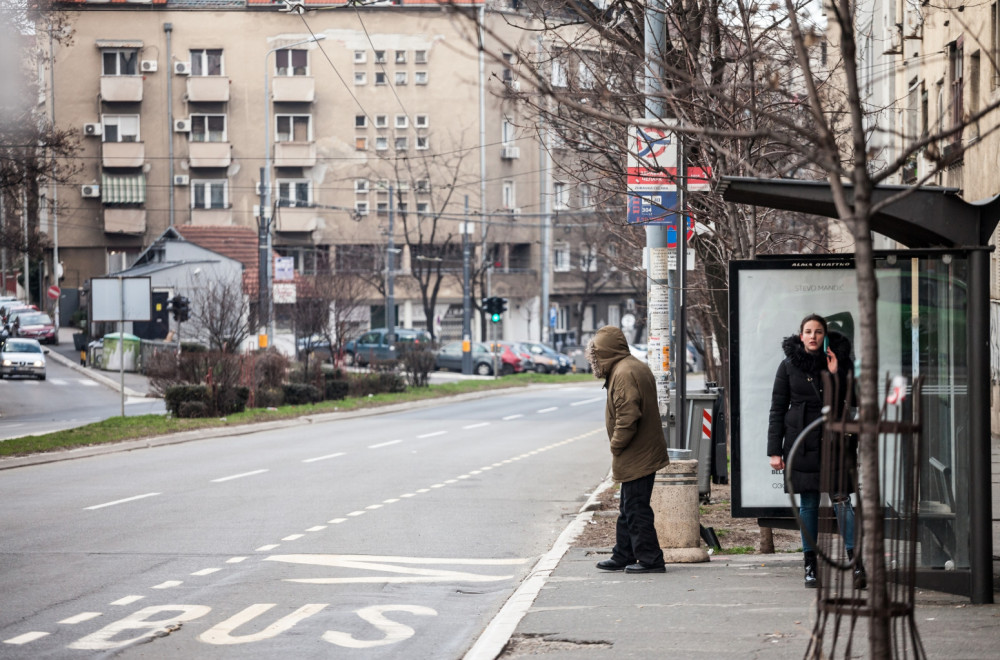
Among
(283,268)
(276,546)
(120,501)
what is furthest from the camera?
(283,268)

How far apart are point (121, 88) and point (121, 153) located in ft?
10.9

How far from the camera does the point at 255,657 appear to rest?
7293 millimetres

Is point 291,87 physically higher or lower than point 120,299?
higher

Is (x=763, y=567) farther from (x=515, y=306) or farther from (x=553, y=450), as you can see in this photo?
(x=515, y=306)

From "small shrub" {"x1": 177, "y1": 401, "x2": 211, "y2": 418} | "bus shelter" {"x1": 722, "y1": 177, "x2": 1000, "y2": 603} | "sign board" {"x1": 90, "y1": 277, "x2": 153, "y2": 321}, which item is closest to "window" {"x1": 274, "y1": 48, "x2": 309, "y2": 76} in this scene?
"sign board" {"x1": 90, "y1": 277, "x2": 153, "y2": 321}

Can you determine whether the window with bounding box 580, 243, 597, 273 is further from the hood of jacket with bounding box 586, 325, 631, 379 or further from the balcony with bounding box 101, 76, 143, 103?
the hood of jacket with bounding box 586, 325, 631, 379

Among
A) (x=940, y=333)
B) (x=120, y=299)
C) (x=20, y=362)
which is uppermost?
(x=120, y=299)

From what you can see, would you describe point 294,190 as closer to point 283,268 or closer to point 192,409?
point 283,268

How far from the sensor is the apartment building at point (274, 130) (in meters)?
72.6

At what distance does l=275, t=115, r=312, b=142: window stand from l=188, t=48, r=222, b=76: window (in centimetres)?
405

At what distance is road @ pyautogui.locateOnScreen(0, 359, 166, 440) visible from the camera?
1233 inches

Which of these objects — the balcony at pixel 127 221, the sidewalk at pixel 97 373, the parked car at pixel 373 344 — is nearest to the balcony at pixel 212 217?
the balcony at pixel 127 221

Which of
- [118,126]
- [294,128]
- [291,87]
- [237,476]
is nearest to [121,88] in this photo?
[118,126]

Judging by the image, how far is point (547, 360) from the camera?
6406 cm
